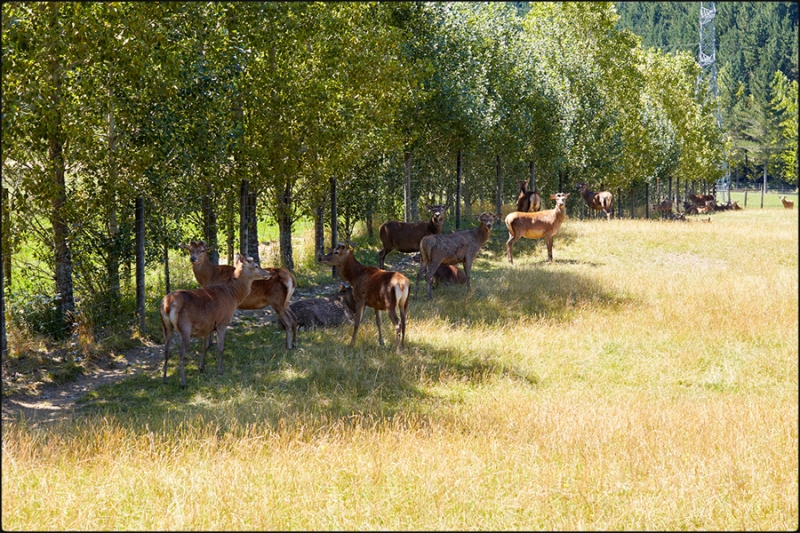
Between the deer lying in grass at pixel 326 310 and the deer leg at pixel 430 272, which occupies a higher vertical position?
the deer leg at pixel 430 272

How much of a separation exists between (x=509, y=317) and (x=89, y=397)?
7.64 metres

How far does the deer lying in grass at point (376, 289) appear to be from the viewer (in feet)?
40.1

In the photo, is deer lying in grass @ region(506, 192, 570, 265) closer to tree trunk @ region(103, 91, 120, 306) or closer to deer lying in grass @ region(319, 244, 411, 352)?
deer lying in grass @ region(319, 244, 411, 352)

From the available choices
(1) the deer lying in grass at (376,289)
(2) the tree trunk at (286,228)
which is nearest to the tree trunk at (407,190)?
(2) the tree trunk at (286,228)

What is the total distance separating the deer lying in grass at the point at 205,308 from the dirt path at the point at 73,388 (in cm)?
95

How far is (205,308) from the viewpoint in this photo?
1091 cm

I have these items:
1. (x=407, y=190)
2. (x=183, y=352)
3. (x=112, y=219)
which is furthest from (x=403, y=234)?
(x=183, y=352)

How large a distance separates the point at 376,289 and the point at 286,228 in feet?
28.3

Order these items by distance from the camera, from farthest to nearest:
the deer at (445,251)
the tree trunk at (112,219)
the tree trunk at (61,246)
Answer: the deer at (445,251), the tree trunk at (112,219), the tree trunk at (61,246)

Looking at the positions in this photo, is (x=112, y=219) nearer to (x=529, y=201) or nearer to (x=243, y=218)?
(x=243, y=218)

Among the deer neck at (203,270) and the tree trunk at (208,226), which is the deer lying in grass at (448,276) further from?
the deer neck at (203,270)

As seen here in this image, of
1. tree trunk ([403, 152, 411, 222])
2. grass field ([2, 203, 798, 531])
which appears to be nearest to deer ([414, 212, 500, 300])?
grass field ([2, 203, 798, 531])

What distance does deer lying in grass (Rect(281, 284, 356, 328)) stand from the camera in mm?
13789

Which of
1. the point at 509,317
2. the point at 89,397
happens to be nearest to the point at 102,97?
the point at 89,397
